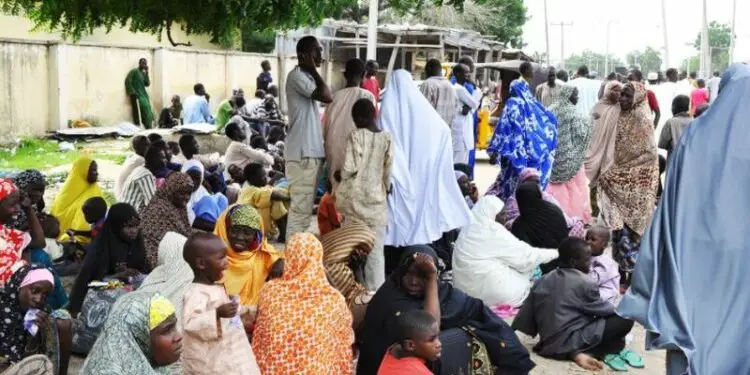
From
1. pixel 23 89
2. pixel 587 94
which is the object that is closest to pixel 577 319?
pixel 587 94

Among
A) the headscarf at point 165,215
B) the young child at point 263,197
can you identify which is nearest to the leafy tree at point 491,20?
the young child at point 263,197

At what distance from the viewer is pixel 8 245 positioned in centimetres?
558

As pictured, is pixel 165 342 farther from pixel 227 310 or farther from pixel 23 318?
pixel 23 318

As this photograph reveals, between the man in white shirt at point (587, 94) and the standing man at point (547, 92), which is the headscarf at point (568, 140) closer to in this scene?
the standing man at point (547, 92)

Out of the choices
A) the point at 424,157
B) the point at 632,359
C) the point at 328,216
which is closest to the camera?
the point at 632,359

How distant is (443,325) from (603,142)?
161 inches

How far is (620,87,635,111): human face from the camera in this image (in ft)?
27.9

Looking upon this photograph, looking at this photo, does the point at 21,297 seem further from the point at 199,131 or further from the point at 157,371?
the point at 199,131

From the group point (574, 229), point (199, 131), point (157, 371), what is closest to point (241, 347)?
point (157, 371)

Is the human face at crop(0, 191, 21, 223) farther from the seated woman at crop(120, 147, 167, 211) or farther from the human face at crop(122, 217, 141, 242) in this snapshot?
the seated woman at crop(120, 147, 167, 211)

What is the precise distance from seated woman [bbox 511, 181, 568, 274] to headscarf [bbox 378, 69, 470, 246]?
725mm

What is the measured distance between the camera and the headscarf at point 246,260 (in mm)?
5594

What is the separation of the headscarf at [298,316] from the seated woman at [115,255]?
1702 mm

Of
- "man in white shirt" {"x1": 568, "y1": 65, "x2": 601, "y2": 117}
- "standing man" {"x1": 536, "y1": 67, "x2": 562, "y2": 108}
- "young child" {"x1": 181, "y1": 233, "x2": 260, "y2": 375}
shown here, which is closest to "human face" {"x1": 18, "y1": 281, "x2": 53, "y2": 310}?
"young child" {"x1": 181, "y1": 233, "x2": 260, "y2": 375}
